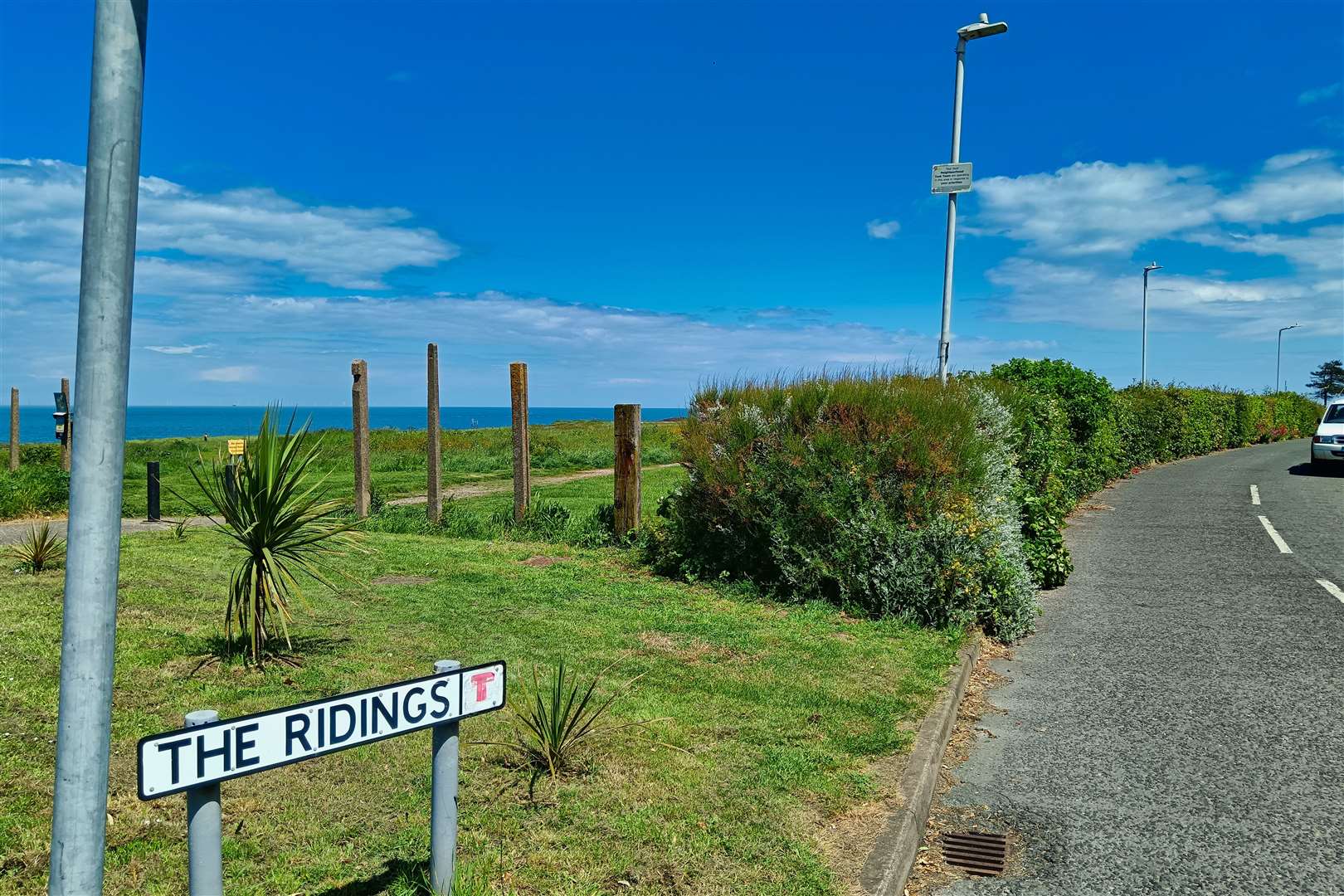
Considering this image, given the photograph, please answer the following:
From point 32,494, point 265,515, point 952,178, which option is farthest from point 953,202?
point 32,494

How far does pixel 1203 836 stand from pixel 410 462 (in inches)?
1006

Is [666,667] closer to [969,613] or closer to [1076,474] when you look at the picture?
[969,613]

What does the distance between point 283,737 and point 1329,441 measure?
27.8 meters

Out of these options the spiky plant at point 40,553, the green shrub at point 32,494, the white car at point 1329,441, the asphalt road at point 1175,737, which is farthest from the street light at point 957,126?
the white car at point 1329,441

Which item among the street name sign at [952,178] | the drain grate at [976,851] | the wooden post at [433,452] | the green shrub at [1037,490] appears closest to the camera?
the drain grate at [976,851]

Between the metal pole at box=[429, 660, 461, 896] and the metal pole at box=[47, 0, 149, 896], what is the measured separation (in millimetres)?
950

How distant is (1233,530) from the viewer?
45.3 ft

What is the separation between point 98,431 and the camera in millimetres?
1884

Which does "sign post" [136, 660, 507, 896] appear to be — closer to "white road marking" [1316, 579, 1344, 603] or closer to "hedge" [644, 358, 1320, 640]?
"hedge" [644, 358, 1320, 640]

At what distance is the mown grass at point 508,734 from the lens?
344 centimetres

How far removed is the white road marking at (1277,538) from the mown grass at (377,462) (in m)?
8.49

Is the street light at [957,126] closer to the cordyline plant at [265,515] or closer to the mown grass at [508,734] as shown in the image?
the mown grass at [508,734]

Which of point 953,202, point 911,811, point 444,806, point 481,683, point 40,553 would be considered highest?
point 953,202

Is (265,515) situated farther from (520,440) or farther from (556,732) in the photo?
(520,440)
